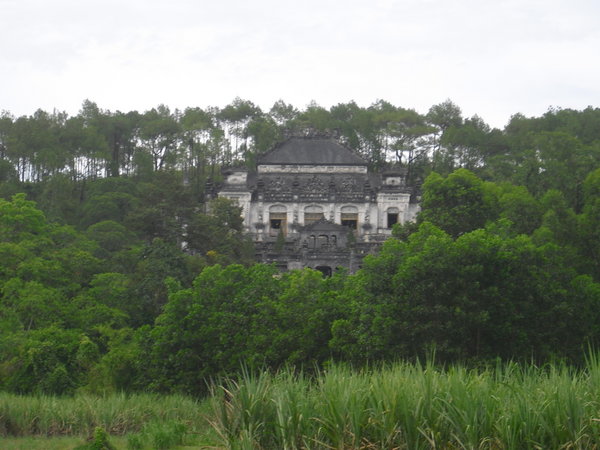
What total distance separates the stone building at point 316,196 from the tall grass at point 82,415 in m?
27.6

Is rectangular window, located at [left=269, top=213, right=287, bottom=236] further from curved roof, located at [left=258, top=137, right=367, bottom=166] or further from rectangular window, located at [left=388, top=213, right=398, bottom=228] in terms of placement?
rectangular window, located at [left=388, top=213, right=398, bottom=228]

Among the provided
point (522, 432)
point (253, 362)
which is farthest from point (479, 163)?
point (522, 432)

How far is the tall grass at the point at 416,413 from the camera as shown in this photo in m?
12.5

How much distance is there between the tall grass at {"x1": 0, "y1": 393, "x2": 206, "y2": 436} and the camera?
2016 cm

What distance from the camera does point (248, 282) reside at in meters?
27.8

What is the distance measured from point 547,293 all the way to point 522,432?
12323 mm

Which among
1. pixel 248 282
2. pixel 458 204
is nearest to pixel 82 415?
pixel 248 282

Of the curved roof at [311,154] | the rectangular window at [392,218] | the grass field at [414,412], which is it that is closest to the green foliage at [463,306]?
the grass field at [414,412]

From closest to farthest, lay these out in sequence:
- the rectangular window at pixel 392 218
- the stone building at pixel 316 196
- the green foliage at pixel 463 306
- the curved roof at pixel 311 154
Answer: the green foliage at pixel 463 306, the stone building at pixel 316 196, the rectangular window at pixel 392 218, the curved roof at pixel 311 154

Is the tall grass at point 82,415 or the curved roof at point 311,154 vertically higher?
the curved roof at point 311,154

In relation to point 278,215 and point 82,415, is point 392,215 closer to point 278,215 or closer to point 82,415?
point 278,215

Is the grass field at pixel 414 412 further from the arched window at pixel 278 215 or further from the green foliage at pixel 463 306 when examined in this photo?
the arched window at pixel 278 215

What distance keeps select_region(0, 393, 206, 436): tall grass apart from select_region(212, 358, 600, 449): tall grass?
5.91 m

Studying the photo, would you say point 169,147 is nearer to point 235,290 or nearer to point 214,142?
point 214,142
